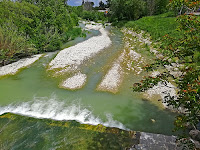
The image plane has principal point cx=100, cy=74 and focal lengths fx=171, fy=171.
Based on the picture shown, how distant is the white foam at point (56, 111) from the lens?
9419 mm

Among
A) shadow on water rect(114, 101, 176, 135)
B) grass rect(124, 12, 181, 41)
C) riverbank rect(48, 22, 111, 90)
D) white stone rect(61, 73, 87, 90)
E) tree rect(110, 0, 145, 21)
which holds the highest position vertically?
tree rect(110, 0, 145, 21)

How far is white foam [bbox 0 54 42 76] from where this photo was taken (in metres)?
15.5

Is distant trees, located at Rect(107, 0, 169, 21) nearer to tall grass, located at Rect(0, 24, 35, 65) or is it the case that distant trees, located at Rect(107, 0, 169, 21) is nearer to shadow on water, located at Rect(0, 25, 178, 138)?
tall grass, located at Rect(0, 24, 35, 65)

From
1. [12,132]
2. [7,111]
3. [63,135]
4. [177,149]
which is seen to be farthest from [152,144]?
[7,111]

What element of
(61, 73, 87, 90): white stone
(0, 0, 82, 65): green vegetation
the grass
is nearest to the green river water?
(61, 73, 87, 90): white stone

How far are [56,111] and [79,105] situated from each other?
147cm

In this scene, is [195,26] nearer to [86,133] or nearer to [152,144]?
[152,144]

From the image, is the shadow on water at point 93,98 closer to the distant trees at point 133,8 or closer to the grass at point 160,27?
the grass at point 160,27

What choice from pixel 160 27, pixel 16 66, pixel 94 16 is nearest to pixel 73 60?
pixel 16 66

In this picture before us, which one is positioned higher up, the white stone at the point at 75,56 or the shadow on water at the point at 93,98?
the white stone at the point at 75,56

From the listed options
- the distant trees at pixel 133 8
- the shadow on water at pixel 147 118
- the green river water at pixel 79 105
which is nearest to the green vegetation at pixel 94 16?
the distant trees at pixel 133 8

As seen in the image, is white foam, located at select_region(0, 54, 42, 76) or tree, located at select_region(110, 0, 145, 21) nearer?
white foam, located at select_region(0, 54, 42, 76)

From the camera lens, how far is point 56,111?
398 inches

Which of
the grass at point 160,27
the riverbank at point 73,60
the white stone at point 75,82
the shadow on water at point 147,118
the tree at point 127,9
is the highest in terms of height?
the tree at point 127,9
